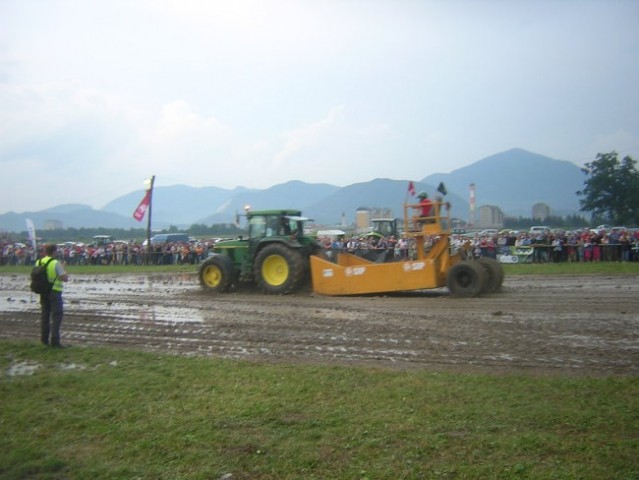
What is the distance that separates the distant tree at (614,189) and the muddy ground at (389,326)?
26.8 meters

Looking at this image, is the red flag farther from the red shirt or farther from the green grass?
the green grass

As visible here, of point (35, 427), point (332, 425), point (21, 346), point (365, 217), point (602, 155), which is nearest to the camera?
point (332, 425)

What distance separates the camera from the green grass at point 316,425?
4246 millimetres

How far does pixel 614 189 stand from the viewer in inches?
1543

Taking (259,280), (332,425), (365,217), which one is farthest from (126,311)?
(365,217)

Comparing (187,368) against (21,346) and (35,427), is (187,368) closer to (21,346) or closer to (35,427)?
(35,427)

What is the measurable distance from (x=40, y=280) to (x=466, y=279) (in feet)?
27.4

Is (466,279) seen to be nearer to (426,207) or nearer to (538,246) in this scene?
(426,207)

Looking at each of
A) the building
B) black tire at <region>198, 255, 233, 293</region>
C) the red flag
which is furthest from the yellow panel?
the building

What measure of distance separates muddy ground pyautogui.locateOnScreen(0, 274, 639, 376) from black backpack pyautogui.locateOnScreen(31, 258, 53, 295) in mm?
956

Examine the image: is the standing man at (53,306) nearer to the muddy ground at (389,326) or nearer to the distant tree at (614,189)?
the muddy ground at (389,326)

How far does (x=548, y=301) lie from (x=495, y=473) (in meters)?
8.07

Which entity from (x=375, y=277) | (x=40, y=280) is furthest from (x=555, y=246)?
(x=40, y=280)

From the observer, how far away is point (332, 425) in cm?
500
